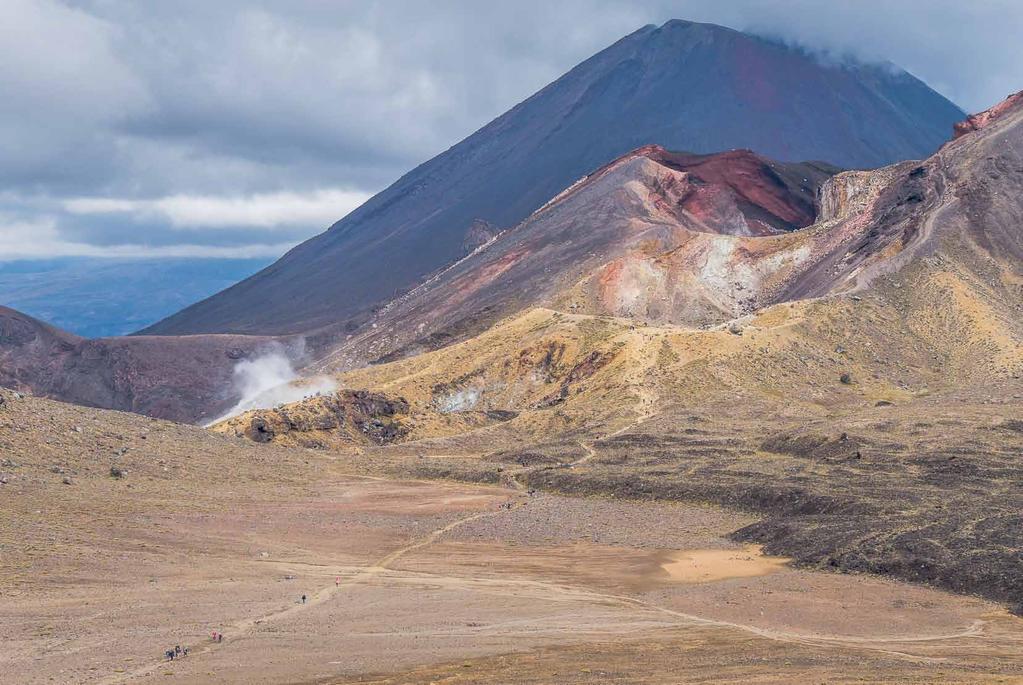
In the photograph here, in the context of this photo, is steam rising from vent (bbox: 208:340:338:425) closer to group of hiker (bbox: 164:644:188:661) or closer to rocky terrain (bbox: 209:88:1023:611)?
rocky terrain (bbox: 209:88:1023:611)

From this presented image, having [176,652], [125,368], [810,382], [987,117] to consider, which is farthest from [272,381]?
[176,652]

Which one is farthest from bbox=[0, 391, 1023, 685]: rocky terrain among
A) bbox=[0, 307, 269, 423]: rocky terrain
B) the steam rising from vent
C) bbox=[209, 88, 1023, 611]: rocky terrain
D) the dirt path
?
bbox=[0, 307, 269, 423]: rocky terrain

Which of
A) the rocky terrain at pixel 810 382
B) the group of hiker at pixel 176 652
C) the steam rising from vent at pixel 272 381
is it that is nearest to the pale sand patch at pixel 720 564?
the rocky terrain at pixel 810 382

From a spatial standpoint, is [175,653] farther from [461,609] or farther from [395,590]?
[395,590]

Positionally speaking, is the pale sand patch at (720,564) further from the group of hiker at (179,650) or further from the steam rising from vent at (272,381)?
the steam rising from vent at (272,381)

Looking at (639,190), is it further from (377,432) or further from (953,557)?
(953,557)

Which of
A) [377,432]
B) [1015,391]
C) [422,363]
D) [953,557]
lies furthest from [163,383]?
[953,557]

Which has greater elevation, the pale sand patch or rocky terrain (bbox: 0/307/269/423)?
rocky terrain (bbox: 0/307/269/423)
